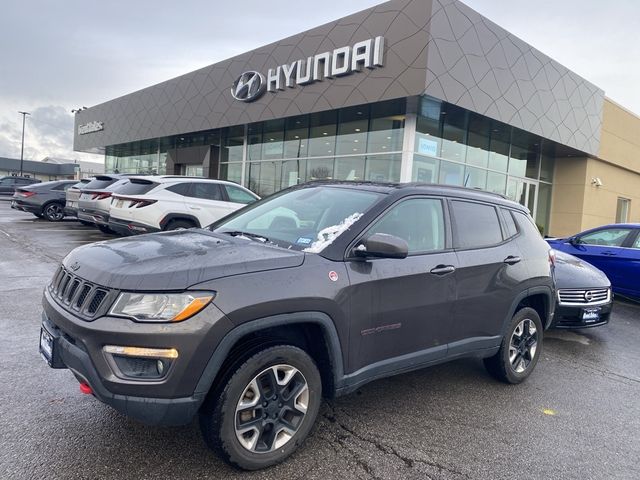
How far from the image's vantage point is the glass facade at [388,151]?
48.4 ft

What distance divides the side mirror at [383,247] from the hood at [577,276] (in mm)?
3885

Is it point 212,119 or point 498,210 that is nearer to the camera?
point 498,210

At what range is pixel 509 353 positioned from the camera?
13.9 feet

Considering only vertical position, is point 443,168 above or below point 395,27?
below

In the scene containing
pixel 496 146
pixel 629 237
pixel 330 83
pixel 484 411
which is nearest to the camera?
pixel 484 411

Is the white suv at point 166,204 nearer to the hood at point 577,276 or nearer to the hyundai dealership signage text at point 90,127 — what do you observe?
the hood at point 577,276

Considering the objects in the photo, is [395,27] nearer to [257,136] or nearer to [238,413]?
[257,136]

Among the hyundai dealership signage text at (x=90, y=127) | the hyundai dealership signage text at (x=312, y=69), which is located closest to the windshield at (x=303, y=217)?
the hyundai dealership signage text at (x=312, y=69)

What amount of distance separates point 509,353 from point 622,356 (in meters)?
2.34

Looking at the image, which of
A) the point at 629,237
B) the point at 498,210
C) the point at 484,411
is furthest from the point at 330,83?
the point at 484,411

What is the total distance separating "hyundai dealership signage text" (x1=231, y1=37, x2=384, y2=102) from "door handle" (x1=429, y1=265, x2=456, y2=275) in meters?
10.8

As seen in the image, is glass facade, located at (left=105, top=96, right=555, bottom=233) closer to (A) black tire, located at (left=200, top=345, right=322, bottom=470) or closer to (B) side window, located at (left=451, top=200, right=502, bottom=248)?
(B) side window, located at (left=451, top=200, right=502, bottom=248)

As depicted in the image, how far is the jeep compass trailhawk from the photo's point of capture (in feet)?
7.75

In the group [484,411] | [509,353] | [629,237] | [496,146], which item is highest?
[496,146]
